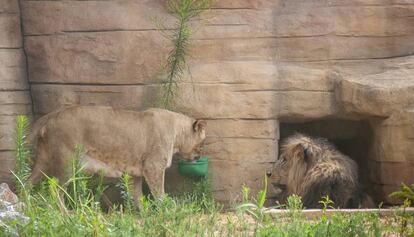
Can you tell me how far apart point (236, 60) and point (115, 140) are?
5.86 feet

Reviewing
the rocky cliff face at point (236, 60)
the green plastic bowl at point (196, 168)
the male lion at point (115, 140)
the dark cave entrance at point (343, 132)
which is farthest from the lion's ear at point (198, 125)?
the dark cave entrance at point (343, 132)

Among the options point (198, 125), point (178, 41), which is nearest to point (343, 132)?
point (198, 125)

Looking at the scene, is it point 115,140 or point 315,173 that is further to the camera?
point 315,173

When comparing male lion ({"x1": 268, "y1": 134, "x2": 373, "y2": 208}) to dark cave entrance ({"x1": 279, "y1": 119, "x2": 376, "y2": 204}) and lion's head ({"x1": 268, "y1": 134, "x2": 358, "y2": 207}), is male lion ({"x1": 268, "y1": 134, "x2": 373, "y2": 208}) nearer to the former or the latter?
lion's head ({"x1": 268, "y1": 134, "x2": 358, "y2": 207})

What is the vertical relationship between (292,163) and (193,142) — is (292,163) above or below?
below

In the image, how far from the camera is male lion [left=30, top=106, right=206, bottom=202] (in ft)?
30.0

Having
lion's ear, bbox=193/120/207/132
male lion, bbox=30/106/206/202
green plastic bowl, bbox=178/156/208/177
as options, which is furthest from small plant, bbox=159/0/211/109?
green plastic bowl, bbox=178/156/208/177

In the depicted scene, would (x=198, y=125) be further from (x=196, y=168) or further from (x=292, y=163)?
(x=292, y=163)

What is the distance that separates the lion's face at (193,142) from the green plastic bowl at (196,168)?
0.44 ft

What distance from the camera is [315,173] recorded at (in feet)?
31.4

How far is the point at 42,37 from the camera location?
9.98 metres

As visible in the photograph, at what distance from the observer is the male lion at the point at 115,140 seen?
9141 millimetres

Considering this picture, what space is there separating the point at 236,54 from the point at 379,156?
2113 mm

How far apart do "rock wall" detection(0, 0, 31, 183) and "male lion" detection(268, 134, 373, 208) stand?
124 inches
